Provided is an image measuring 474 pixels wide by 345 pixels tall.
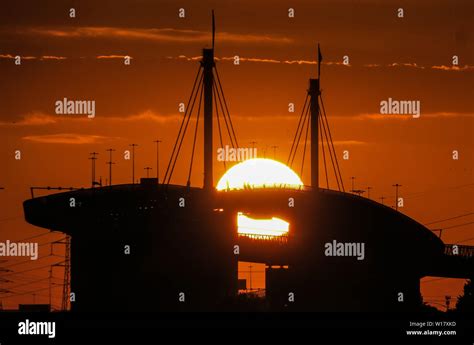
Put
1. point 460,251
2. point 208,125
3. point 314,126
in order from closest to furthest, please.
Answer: point 208,125
point 460,251
point 314,126

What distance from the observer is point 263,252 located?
188125 millimetres

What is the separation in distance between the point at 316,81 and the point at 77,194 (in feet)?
129

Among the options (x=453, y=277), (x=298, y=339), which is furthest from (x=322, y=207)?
(x=298, y=339)

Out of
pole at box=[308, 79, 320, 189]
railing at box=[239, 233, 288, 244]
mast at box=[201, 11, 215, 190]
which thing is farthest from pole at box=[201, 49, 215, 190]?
pole at box=[308, 79, 320, 189]

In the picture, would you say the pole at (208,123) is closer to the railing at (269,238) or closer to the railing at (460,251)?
the railing at (269,238)

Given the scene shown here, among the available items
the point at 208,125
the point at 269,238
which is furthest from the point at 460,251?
the point at 208,125

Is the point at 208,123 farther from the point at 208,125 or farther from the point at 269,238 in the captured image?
the point at 269,238

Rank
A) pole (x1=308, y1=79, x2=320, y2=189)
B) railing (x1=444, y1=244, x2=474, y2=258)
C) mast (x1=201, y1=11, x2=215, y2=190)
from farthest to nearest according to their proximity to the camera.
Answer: pole (x1=308, y1=79, x2=320, y2=189) < railing (x1=444, y1=244, x2=474, y2=258) < mast (x1=201, y1=11, x2=215, y2=190)

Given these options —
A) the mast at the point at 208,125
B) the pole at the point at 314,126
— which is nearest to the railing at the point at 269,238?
the pole at the point at 314,126

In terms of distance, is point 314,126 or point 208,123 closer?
point 208,123

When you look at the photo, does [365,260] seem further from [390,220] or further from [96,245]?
[96,245]

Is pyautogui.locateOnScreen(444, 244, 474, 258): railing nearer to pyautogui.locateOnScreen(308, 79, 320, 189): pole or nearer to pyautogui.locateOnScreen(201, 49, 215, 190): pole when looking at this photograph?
A: pyautogui.locateOnScreen(308, 79, 320, 189): pole

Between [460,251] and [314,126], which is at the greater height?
[314,126]

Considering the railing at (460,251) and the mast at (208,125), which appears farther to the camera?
the railing at (460,251)
